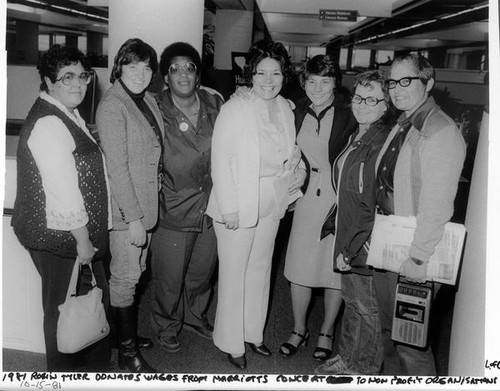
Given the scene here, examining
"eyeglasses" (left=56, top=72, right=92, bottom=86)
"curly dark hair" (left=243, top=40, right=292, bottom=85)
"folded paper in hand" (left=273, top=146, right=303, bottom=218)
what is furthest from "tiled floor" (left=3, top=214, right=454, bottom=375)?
"eyeglasses" (left=56, top=72, right=92, bottom=86)

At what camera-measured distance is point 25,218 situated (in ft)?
5.31

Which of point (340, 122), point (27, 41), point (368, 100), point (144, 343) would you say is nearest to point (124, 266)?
point (144, 343)

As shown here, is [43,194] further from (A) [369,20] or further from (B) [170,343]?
(A) [369,20]

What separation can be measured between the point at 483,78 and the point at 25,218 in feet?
4.98

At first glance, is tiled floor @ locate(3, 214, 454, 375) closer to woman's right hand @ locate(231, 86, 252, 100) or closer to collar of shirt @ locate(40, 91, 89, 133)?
woman's right hand @ locate(231, 86, 252, 100)

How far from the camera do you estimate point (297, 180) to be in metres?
1.90

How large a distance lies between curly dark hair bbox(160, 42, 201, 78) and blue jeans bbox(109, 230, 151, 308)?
2.07ft

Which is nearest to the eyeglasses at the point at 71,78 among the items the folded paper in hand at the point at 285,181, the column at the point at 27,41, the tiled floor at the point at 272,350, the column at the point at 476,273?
the column at the point at 27,41

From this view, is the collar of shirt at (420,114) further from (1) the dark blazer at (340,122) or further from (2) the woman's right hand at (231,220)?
(2) the woman's right hand at (231,220)

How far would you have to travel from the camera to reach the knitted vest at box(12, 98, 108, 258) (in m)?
1.56

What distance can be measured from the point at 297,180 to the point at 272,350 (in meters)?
0.67

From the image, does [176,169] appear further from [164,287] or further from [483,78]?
[483,78]

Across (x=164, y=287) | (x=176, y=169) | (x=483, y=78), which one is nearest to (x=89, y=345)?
(x=164, y=287)

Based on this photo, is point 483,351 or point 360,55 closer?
point 483,351
